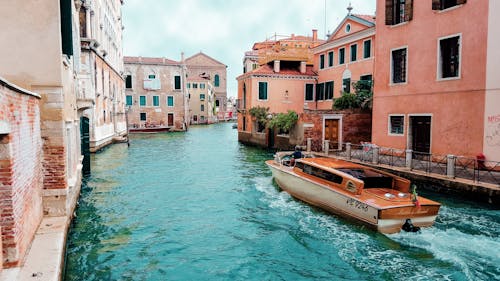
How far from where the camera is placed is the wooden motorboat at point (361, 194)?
8.83 metres

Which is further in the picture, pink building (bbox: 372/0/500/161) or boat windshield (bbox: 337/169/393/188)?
pink building (bbox: 372/0/500/161)

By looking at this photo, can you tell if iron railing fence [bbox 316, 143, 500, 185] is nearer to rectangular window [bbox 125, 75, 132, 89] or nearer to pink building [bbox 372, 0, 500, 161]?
pink building [bbox 372, 0, 500, 161]

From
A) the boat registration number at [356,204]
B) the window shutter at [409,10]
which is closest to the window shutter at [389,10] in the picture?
the window shutter at [409,10]

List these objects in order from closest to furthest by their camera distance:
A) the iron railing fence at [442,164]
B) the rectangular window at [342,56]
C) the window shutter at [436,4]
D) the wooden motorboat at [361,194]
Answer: the wooden motorboat at [361,194] → the iron railing fence at [442,164] → the window shutter at [436,4] → the rectangular window at [342,56]

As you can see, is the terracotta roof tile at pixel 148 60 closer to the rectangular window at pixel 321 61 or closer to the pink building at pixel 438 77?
the rectangular window at pixel 321 61

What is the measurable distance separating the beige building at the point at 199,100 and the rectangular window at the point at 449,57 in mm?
60208

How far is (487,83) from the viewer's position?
512 inches

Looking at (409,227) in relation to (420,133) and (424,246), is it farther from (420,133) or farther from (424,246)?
(420,133)

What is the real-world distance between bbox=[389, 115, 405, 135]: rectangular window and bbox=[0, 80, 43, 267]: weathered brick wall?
14.5 m

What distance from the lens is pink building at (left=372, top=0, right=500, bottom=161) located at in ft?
42.7

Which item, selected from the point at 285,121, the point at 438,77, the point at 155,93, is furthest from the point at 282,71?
the point at 155,93

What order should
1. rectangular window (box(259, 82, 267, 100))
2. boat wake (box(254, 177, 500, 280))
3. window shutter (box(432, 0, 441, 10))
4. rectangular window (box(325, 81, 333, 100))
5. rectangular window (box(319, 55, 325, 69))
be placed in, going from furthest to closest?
rectangular window (box(259, 82, 267, 100)) → rectangular window (box(319, 55, 325, 69)) → rectangular window (box(325, 81, 333, 100)) → window shutter (box(432, 0, 441, 10)) → boat wake (box(254, 177, 500, 280))

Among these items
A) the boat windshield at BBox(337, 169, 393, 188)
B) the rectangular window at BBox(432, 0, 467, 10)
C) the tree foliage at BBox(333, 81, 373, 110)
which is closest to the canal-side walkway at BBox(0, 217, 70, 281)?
the boat windshield at BBox(337, 169, 393, 188)

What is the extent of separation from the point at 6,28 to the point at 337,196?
8711mm
